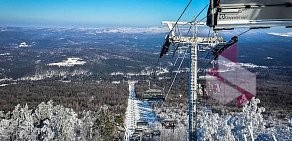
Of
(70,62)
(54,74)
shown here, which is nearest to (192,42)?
(54,74)

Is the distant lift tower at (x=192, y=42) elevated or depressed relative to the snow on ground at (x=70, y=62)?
elevated

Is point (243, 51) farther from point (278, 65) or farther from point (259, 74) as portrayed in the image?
point (259, 74)

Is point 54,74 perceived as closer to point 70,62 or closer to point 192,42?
point 70,62

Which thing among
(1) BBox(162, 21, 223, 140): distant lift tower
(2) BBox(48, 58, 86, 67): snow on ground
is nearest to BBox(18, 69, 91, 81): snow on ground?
(2) BBox(48, 58, 86, 67): snow on ground

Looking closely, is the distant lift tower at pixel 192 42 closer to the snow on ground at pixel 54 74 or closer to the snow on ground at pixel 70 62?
the snow on ground at pixel 54 74

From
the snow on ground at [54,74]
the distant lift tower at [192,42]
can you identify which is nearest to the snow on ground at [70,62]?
the snow on ground at [54,74]

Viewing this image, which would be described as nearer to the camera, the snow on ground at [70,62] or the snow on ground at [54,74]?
the snow on ground at [54,74]

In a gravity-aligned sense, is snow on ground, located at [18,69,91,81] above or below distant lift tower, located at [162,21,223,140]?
below

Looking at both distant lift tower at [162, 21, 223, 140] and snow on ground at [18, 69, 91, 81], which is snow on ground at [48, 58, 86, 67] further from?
distant lift tower at [162, 21, 223, 140]

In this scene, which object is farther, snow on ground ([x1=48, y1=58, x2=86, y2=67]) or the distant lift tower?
snow on ground ([x1=48, y1=58, x2=86, y2=67])
